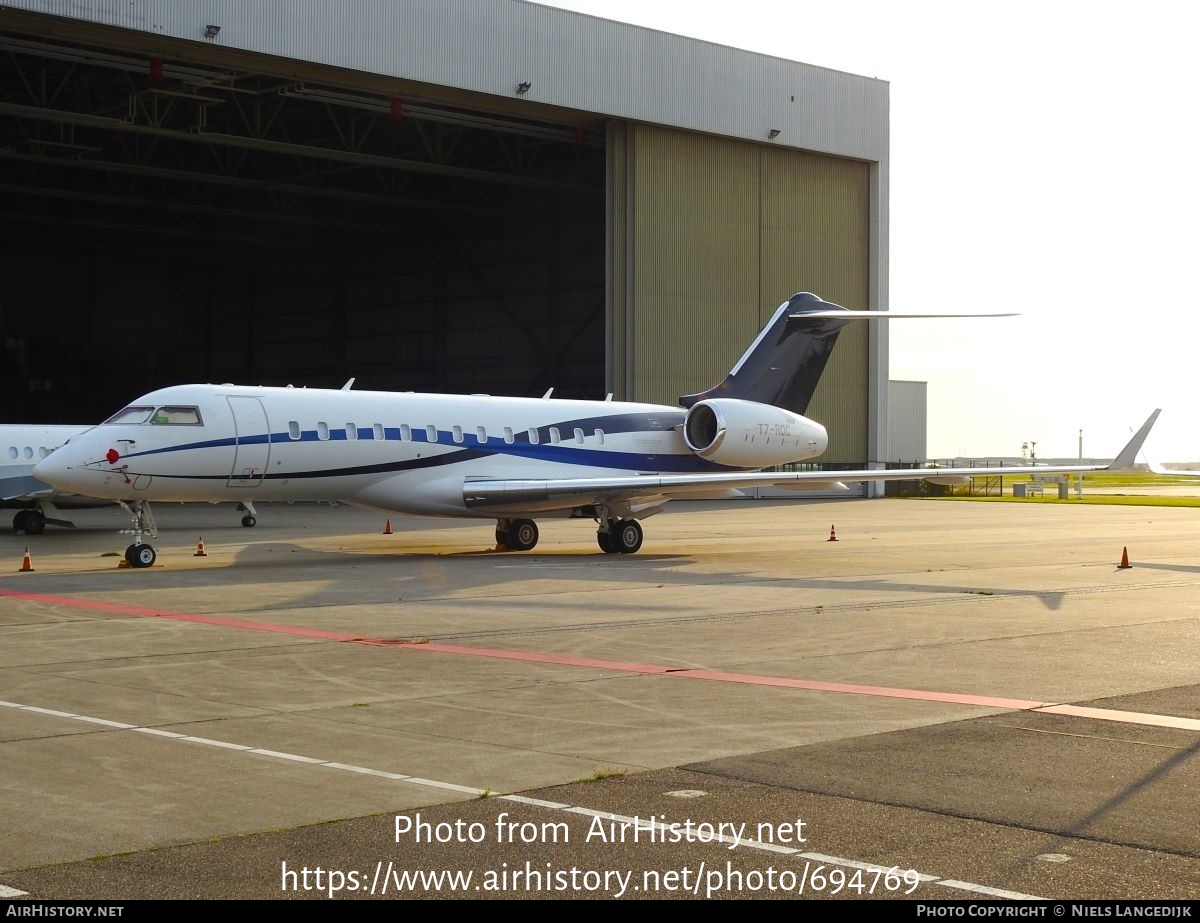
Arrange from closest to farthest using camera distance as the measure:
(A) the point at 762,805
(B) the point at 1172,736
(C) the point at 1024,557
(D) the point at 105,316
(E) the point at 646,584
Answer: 1. (A) the point at 762,805
2. (B) the point at 1172,736
3. (E) the point at 646,584
4. (C) the point at 1024,557
5. (D) the point at 105,316

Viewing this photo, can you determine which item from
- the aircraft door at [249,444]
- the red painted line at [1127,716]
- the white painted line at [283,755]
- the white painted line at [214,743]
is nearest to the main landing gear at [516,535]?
the aircraft door at [249,444]

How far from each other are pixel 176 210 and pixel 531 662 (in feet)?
164

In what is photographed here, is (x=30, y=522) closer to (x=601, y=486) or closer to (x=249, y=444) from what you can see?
(x=249, y=444)

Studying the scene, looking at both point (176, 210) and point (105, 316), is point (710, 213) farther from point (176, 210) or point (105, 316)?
point (105, 316)

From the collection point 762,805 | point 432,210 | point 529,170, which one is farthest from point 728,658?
point 432,210

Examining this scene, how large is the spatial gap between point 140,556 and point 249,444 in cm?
243

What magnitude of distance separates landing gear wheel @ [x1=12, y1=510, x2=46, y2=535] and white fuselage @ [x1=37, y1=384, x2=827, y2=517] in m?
10.5

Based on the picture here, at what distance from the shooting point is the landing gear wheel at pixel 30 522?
3173cm

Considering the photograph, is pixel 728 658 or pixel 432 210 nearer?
pixel 728 658

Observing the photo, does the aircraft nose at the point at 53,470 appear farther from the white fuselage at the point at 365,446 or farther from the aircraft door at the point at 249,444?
the aircraft door at the point at 249,444

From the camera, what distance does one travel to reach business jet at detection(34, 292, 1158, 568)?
71.7 feet

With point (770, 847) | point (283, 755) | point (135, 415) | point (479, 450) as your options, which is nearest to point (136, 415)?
point (135, 415)

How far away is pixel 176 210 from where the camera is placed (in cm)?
5756

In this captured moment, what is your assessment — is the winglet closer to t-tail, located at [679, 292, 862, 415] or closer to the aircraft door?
t-tail, located at [679, 292, 862, 415]
